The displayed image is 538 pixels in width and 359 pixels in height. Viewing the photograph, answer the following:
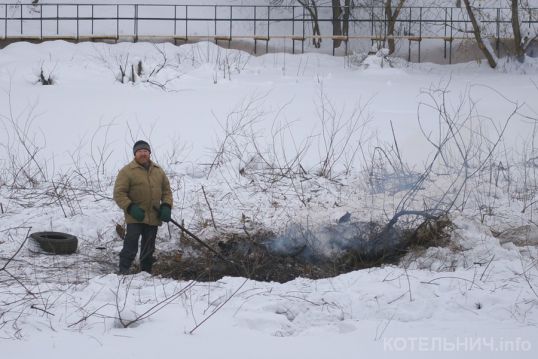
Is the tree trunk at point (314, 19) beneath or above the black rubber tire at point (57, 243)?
above

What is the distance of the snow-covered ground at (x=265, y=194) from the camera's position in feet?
19.0

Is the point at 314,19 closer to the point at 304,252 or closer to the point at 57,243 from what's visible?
the point at 304,252

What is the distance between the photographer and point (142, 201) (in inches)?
321

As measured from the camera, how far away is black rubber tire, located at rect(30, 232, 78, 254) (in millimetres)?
9117

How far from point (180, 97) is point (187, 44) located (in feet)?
31.4

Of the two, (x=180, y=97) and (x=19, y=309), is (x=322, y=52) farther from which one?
(x=19, y=309)

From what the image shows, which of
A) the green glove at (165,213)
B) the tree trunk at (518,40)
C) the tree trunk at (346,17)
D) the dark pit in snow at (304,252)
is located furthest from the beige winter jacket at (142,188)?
the tree trunk at (346,17)

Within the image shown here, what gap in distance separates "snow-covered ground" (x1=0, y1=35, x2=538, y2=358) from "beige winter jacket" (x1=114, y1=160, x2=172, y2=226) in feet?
2.73

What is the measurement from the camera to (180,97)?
58.3 feet

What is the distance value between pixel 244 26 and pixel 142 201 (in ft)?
83.5

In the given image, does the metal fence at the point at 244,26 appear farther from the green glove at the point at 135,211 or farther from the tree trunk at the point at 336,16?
the green glove at the point at 135,211

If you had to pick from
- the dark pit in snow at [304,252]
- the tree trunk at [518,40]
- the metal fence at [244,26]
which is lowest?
the dark pit in snow at [304,252]

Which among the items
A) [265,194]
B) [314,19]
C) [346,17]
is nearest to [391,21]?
[314,19]

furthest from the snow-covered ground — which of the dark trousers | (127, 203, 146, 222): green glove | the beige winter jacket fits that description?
the beige winter jacket
